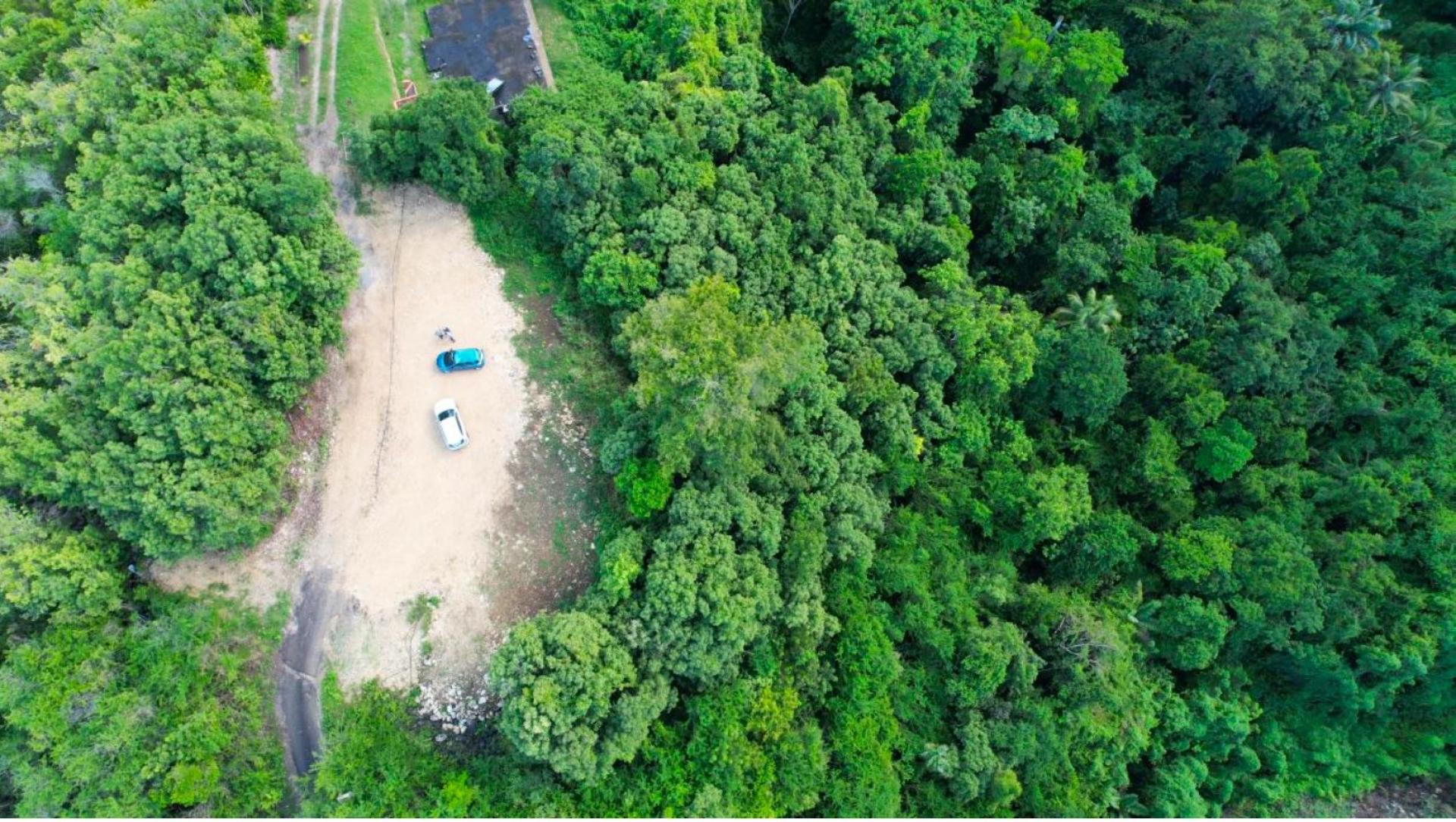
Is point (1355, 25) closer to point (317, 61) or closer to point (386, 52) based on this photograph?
point (386, 52)

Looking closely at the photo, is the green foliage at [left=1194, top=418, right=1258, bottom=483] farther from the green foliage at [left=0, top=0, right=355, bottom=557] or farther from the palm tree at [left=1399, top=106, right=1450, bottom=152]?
the green foliage at [left=0, top=0, right=355, bottom=557]

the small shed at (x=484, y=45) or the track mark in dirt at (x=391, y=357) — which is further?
the small shed at (x=484, y=45)

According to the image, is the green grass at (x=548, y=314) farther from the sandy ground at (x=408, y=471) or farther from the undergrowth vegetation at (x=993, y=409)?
the sandy ground at (x=408, y=471)

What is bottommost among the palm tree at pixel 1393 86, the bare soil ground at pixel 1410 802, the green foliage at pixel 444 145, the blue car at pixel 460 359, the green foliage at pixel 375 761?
the bare soil ground at pixel 1410 802

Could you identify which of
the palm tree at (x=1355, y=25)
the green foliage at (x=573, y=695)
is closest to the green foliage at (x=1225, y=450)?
the palm tree at (x=1355, y=25)

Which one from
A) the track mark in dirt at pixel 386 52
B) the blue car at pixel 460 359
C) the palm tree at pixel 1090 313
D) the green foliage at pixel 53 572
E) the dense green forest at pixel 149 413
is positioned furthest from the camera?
the palm tree at pixel 1090 313

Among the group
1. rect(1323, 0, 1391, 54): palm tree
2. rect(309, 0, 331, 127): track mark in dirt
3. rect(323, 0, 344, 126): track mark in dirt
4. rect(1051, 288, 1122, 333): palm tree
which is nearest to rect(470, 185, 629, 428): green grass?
rect(323, 0, 344, 126): track mark in dirt

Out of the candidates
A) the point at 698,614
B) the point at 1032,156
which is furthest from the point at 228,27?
the point at 1032,156
